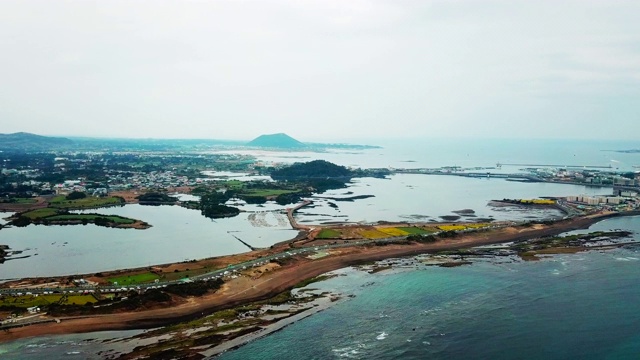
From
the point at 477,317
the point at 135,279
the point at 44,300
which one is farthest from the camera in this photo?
the point at 135,279

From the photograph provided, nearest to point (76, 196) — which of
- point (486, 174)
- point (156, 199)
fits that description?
point (156, 199)

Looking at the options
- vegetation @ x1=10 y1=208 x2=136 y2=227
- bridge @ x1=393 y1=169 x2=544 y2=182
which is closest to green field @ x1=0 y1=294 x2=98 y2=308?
vegetation @ x1=10 y1=208 x2=136 y2=227

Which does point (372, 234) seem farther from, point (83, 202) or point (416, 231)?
point (83, 202)

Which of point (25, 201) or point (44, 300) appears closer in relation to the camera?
point (44, 300)

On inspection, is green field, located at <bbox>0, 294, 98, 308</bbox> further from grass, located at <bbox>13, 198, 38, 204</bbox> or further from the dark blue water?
grass, located at <bbox>13, 198, 38, 204</bbox>

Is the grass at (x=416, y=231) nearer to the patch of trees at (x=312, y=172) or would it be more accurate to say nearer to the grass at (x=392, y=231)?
the grass at (x=392, y=231)

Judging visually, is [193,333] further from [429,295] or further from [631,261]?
[631,261]

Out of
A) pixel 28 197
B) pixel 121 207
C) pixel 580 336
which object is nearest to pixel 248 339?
pixel 580 336
